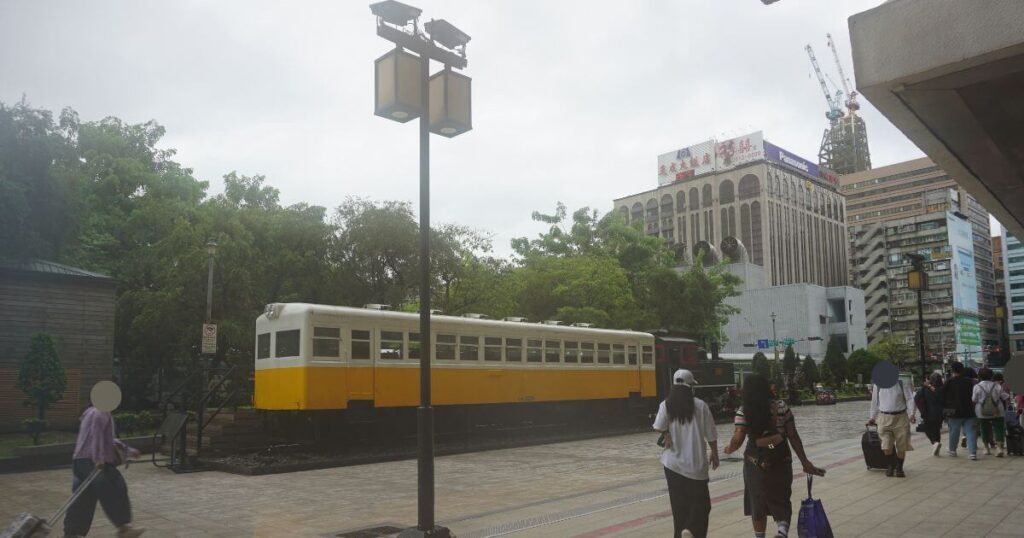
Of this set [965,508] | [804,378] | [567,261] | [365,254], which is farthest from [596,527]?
[804,378]

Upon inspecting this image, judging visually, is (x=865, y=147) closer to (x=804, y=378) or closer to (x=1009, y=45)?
(x=804, y=378)

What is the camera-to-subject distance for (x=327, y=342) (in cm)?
1573

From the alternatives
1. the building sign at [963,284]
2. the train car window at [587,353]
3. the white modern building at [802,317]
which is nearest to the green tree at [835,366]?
the white modern building at [802,317]

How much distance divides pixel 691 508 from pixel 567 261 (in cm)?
3149

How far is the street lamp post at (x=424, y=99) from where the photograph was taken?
7.28 m

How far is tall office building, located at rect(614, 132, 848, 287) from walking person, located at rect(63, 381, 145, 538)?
11120 centimetres

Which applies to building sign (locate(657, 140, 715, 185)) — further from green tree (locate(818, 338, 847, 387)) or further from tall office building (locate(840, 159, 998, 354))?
green tree (locate(818, 338, 847, 387))

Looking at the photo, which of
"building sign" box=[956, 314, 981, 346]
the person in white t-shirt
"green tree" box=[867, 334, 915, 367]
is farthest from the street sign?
"building sign" box=[956, 314, 981, 346]

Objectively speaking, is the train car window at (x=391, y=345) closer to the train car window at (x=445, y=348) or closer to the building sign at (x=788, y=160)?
the train car window at (x=445, y=348)

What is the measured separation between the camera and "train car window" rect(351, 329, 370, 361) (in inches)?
637

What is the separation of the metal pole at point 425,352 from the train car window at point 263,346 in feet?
32.2

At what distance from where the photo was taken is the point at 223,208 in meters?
27.6

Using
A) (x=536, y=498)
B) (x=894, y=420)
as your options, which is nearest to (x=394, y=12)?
(x=536, y=498)

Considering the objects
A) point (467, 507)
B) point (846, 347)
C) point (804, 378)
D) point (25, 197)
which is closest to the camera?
point (467, 507)
